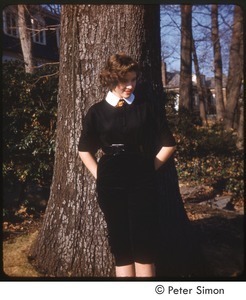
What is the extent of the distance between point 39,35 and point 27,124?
2.29 m

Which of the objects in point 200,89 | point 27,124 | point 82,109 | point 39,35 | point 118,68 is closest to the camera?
point 118,68

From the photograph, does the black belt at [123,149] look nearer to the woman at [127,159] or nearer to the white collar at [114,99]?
the woman at [127,159]

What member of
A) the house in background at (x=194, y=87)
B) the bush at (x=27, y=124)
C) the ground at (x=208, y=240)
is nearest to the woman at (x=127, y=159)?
the ground at (x=208, y=240)

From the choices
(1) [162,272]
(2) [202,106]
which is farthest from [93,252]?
(2) [202,106]

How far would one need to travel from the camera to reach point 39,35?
21.0 ft

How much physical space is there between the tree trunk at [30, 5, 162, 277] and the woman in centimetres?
47

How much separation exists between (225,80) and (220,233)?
4.75 metres

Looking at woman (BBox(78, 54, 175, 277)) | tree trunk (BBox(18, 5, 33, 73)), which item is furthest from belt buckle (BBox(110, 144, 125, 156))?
tree trunk (BBox(18, 5, 33, 73))

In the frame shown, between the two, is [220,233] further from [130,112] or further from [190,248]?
[130,112]

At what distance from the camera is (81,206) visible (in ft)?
10.8

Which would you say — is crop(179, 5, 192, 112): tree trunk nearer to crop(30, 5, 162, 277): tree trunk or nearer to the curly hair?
crop(30, 5, 162, 277): tree trunk

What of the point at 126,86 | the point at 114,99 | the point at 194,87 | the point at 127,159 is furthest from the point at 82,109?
the point at 194,87

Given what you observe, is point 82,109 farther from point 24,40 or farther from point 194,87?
point 24,40

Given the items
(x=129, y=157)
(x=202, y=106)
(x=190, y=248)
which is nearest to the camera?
(x=129, y=157)
